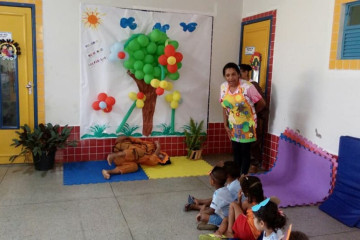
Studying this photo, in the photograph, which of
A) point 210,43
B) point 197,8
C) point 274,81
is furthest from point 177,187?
point 197,8

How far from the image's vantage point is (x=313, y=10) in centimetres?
403

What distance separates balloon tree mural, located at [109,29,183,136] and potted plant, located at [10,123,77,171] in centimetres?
84

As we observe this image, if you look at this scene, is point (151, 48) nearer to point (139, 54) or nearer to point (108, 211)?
point (139, 54)

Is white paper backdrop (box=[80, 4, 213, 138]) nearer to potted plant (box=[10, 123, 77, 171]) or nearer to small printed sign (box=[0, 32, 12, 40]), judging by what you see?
potted plant (box=[10, 123, 77, 171])

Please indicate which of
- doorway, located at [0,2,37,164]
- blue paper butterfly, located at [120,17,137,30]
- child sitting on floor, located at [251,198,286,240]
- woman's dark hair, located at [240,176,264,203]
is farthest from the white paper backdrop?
child sitting on floor, located at [251,198,286,240]

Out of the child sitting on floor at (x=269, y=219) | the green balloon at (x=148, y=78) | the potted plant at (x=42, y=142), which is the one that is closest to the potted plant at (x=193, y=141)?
the green balloon at (x=148, y=78)

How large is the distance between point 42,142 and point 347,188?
3574mm

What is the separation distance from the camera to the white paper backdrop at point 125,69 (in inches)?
191

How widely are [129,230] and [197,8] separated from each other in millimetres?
3453

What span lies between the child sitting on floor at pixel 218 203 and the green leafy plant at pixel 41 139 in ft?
7.54

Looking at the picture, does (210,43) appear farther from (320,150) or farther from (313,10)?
(320,150)

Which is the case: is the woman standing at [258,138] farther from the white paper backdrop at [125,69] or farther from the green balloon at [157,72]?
the green balloon at [157,72]

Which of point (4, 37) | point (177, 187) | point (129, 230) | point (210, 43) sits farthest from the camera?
point (210, 43)

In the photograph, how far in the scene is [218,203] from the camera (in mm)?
3084
